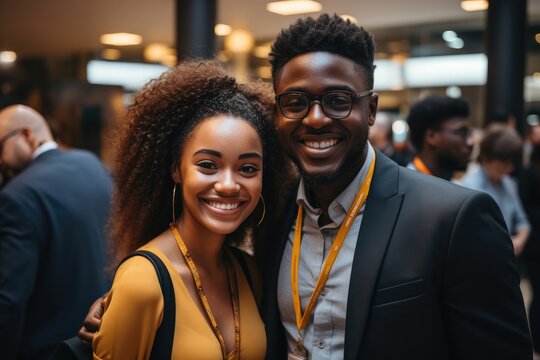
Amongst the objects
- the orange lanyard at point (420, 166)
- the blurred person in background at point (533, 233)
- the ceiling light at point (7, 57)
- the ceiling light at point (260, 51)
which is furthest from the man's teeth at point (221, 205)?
the ceiling light at point (7, 57)

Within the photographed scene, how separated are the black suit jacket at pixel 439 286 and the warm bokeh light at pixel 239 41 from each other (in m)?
8.62

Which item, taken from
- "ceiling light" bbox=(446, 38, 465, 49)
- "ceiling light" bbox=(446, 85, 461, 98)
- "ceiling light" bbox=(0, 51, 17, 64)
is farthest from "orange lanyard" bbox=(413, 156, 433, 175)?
"ceiling light" bbox=(0, 51, 17, 64)

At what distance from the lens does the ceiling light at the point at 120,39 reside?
1043cm

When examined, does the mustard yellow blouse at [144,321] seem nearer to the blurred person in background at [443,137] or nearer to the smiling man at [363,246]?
the smiling man at [363,246]

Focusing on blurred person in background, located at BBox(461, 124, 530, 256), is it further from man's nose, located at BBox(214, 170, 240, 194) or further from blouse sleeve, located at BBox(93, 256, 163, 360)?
blouse sleeve, located at BBox(93, 256, 163, 360)

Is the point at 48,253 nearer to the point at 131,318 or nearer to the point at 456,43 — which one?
the point at 131,318

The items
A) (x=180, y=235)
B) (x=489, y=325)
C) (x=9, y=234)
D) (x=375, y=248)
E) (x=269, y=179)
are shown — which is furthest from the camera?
(x=9, y=234)

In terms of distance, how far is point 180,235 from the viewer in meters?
2.27

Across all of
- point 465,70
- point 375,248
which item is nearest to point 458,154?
point 375,248

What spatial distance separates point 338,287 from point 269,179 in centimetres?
69

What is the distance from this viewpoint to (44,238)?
3.16 metres

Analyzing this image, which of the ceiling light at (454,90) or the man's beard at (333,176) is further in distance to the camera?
the ceiling light at (454,90)

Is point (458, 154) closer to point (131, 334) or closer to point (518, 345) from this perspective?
point (518, 345)

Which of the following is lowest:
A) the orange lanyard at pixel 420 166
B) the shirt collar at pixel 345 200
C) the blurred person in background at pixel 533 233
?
the blurred person in background at pixel 533 233
